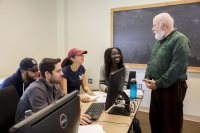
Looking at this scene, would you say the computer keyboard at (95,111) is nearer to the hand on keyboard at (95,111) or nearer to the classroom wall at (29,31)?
the hand on keyboard at (95,111)

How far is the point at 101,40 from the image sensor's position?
418 cm

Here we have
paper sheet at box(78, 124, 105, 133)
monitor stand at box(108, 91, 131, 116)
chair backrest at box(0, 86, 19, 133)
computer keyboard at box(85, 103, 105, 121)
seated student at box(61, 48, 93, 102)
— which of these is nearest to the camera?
paper sheet at box(78, 124, 105, 133)

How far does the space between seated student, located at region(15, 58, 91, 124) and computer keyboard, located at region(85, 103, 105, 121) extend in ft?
0.26

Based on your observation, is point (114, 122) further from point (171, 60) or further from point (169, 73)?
point (171, 60)

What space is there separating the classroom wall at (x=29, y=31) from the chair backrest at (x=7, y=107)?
2.11m

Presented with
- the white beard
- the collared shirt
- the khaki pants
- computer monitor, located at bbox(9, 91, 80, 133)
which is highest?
the white beard

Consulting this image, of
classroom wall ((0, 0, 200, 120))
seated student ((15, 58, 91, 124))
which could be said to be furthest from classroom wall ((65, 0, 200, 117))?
seated student ((15, 58, 91, 124))

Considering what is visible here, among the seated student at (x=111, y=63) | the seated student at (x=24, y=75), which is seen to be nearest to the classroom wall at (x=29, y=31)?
the seated student at (x=24, y=75)

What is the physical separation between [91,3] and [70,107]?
146 inches

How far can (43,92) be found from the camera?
1563mm

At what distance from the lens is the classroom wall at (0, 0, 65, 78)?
11.6ft

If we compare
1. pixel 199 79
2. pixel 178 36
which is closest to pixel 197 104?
pixel 199 79

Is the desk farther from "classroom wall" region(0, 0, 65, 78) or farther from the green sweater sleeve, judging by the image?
"classroom wall" region(0, 0, 65, 78)

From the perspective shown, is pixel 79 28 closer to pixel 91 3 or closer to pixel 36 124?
pixel 91 3
